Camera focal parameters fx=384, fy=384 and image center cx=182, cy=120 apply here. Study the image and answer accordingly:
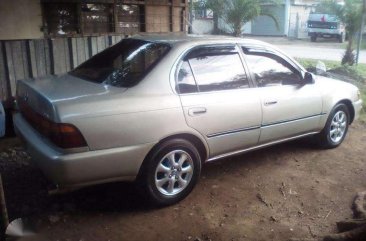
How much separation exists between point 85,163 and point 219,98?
1497 mm

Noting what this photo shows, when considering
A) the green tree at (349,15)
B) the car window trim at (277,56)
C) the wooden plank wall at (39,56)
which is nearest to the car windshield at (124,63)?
the car window trim at (277,56)

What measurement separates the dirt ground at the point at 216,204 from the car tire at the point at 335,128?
0.41 m

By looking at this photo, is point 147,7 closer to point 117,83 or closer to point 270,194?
point 117,83

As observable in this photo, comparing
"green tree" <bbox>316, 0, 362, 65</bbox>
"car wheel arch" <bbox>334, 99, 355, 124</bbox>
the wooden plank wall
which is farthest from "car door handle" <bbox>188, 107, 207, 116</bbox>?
"green tree" <bbox>316, 0, 362, 65</bbox>

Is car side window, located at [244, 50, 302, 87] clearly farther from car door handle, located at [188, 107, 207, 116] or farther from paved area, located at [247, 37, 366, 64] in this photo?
paved area, located at [247, 37, 366, 64]

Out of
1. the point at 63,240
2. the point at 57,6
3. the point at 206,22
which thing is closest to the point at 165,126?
the point at 63,240

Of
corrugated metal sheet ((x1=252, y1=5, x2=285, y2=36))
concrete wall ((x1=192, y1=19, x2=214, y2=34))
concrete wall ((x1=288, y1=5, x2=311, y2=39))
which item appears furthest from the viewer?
corrugated metal sheet ((x1=252, y1=5, x2=285, y2=36))

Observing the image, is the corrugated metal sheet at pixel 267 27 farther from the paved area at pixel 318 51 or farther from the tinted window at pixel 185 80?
the tinted window at pixel 185 80

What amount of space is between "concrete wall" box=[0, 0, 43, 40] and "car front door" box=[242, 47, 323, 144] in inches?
128

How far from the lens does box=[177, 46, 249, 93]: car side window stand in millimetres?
3770

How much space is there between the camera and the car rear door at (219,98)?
3.73 meters

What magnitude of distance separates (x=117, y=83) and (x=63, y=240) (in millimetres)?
1452

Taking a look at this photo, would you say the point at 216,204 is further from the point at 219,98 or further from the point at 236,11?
the point at 236,11

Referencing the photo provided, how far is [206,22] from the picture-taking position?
76.9 ft
